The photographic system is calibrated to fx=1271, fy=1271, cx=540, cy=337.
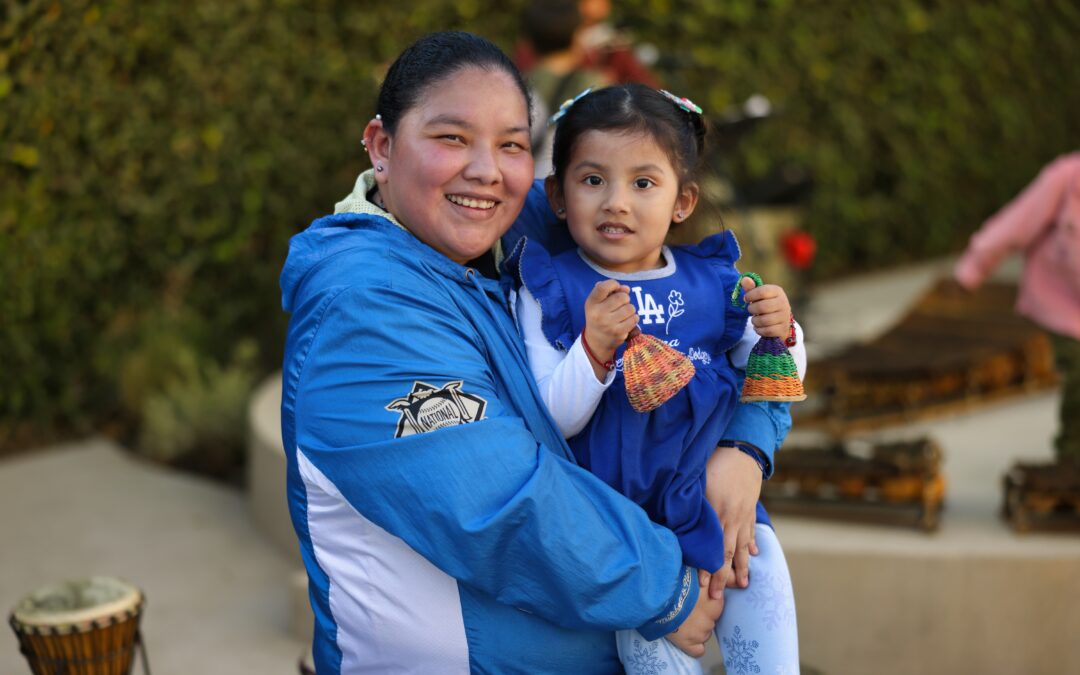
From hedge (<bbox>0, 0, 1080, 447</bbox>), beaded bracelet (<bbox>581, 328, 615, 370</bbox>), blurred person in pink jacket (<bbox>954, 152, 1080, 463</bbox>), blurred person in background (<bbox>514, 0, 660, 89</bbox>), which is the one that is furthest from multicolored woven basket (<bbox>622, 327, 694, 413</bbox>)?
hedge (<bbox>0, 0, 1080, 447</bbox>)

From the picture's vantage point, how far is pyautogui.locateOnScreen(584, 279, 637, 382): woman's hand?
212 cm

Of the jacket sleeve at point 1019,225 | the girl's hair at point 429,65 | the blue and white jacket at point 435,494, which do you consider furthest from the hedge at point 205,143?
the blue and white jacket at point 435,494

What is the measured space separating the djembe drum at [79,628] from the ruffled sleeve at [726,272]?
163 cm

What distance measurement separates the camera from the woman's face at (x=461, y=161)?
2160 mm

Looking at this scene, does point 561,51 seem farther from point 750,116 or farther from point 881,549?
point 881,549

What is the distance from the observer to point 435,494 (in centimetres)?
193

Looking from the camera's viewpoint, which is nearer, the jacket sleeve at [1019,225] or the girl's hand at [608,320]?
the girl's hand at [608,320]

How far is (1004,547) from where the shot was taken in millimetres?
3730

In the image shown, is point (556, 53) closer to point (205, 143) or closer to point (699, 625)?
point (205, 143)

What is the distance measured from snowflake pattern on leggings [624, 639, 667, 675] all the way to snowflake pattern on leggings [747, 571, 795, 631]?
0.69 feet

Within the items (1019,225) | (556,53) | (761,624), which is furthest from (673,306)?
(556,53)

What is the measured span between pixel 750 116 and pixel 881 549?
2.81 m

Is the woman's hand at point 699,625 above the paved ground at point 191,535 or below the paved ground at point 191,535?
above

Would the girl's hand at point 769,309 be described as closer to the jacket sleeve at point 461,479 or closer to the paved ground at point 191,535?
the jacket sleeve at point 461,479
